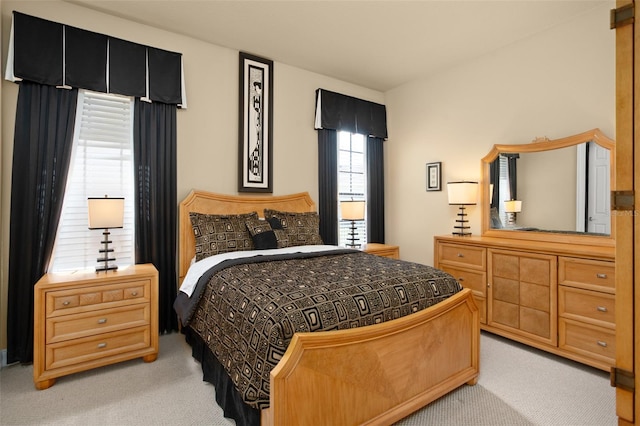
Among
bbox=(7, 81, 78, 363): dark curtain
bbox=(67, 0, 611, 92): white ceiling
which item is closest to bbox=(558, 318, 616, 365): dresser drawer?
bbox=(67, 0, 611, 92): white ceiling

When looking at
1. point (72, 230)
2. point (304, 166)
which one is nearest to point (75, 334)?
point (72, 230)

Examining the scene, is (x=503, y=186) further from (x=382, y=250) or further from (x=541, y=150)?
(x=382, y=250)

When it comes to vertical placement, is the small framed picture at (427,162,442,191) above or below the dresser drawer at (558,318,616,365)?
above

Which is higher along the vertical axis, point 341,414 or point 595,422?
point 341,414

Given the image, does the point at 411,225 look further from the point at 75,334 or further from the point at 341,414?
the point at 75,334

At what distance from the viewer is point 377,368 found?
1.70 meters

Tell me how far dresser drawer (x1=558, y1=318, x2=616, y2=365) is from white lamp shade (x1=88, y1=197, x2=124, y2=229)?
356cm

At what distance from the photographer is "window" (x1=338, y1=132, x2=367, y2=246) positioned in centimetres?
439

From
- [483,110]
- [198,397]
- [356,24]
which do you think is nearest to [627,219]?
[198,397]

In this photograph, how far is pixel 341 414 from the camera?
1570 mm

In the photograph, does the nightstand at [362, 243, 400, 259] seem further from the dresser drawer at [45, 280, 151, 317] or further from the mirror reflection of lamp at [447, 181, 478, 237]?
the dresser drawer at [45, 280, 151, 317]

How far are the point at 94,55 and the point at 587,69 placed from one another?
4181 mm

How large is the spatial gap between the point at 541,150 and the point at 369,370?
273 centimetres

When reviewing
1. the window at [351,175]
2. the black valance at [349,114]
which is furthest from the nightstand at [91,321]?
the black valance at [349,114]
